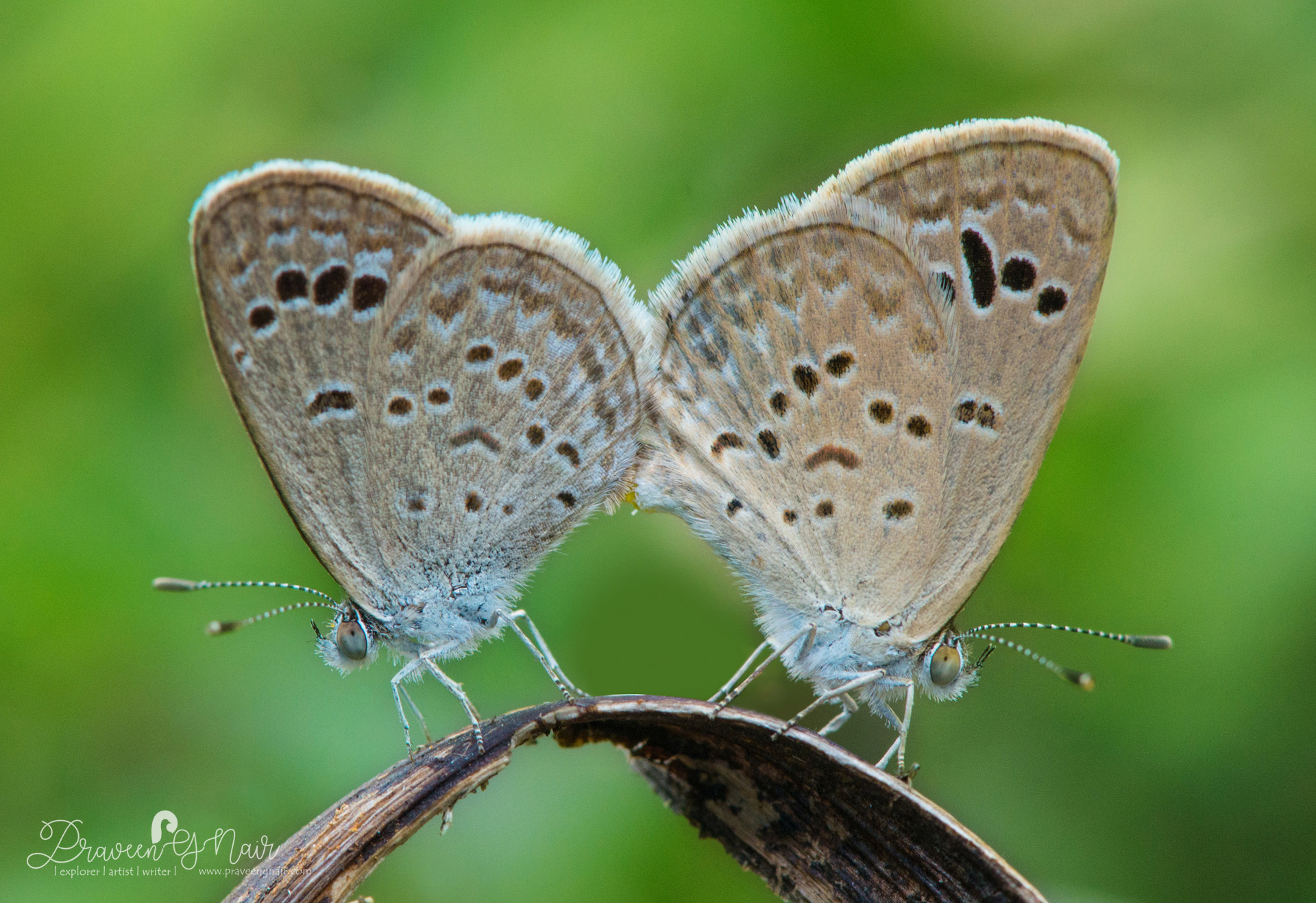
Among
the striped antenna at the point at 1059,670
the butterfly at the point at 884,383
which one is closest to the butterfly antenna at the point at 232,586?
the butterfly at the point at 884,383

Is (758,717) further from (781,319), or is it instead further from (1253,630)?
(1253,630)

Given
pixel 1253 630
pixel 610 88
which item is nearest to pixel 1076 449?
pixel 1253 630

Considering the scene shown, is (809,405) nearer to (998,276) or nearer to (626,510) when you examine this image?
(998,276)

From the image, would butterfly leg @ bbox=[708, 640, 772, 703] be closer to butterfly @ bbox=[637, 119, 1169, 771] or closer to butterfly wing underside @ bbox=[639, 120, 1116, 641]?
butterfly @ bbox=[637, 119, 1169, 771]

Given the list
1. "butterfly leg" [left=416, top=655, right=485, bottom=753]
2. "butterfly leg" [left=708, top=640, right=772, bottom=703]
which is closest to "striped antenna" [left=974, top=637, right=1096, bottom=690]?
"butterfly leg" [left=708, top=640, right=772, bottom=703]

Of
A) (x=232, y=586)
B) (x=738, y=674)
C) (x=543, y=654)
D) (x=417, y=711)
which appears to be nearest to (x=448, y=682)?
(x=417, y=711)

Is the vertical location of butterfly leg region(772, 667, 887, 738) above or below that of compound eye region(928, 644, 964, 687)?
below
